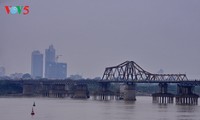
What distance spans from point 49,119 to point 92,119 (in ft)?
28.1

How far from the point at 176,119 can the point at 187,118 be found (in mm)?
3818

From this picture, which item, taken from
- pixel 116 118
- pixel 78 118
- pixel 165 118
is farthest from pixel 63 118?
pixel 165 118

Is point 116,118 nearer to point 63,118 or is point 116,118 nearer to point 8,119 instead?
point 63,118

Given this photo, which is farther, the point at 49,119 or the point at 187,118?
the point at 187,118

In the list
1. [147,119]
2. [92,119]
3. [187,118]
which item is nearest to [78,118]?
[92,119]

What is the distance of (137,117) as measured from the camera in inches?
4968

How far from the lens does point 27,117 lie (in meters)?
119

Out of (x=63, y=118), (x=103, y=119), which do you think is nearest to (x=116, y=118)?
(x=103, y=119)

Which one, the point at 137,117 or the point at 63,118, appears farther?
the point at 137,117

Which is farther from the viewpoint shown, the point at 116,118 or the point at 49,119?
the point at 116,118

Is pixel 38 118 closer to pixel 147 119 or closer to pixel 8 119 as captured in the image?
pixel 8 119

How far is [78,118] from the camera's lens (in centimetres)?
11731

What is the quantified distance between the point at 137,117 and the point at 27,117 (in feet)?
71.6

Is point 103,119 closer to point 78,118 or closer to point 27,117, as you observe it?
point 78,118
